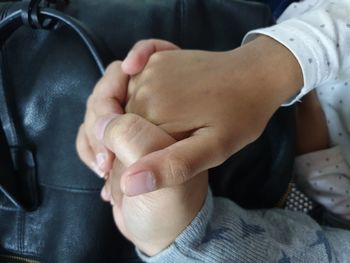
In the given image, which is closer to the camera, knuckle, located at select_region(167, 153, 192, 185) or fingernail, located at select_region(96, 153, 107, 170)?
knuckle, located at select_region(167, 153, 192, 185)

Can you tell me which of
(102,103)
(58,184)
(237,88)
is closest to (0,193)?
(58,184)

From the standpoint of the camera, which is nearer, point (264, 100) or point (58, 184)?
point (264, 100)

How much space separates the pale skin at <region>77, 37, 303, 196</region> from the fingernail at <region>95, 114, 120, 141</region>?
2cm

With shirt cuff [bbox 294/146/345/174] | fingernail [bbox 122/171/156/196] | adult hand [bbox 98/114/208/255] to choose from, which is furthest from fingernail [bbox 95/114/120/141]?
shirt cuff [bbox 294/146/345/174]

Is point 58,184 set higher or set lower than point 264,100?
lower

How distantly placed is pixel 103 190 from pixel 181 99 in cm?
16

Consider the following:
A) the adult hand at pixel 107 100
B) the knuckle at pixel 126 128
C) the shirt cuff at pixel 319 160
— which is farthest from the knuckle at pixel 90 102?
the shirt cuff at pixel 319 160

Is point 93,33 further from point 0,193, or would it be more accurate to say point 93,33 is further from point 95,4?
point 0,193

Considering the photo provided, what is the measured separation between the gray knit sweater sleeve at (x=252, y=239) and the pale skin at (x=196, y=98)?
9 cm

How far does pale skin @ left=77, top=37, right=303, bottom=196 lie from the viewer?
384 mm

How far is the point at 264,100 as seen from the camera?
0.46m

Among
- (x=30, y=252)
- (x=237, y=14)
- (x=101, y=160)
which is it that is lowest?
(x=30, y=252)

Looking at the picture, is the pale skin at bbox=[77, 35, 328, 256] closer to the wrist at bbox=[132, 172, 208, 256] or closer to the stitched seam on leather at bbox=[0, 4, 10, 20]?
the wrist at bbox=[132, 172, 208, 256]

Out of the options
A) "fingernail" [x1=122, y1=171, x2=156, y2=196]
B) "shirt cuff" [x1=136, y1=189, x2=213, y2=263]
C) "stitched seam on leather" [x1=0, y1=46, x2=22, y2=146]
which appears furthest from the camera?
"stitched seam on leather" [x1=0, y1=46, x2=22, y2=146]
